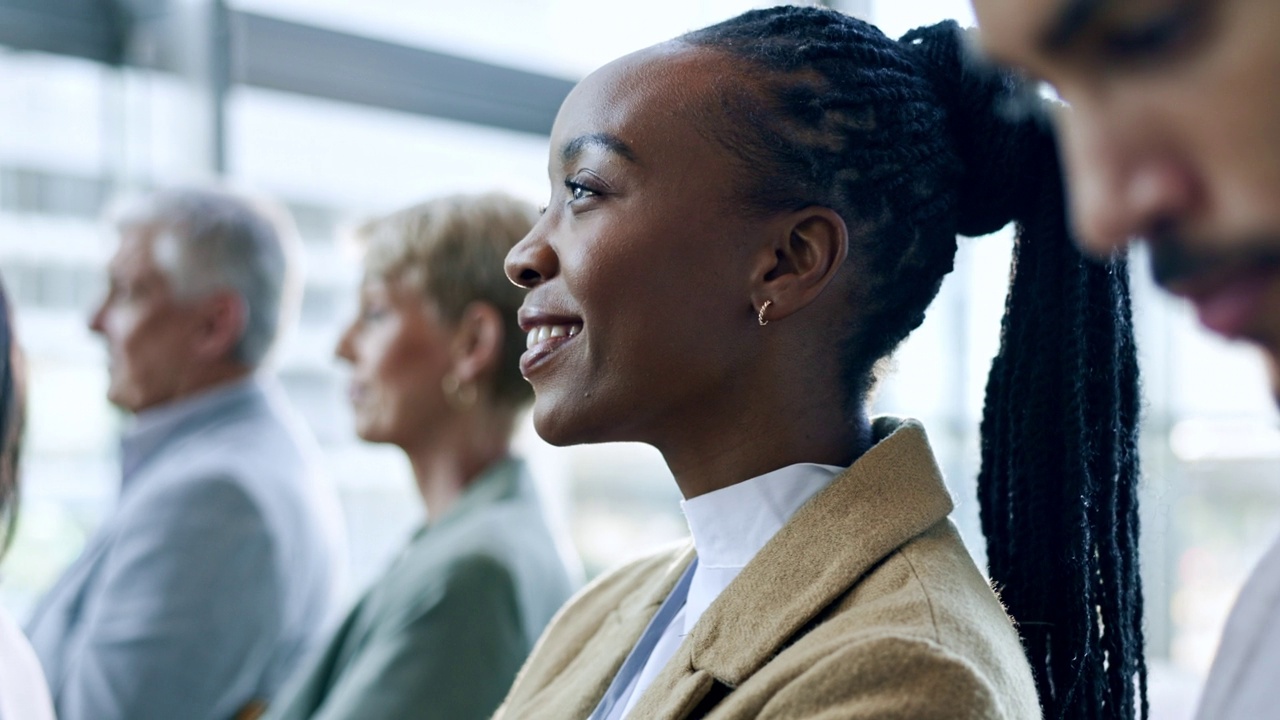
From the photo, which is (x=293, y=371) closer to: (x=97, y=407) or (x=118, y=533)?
(x=97, y=407)

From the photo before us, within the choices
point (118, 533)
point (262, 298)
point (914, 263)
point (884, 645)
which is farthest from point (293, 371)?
point (884, 645)

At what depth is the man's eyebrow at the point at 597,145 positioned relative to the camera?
46.8 inches

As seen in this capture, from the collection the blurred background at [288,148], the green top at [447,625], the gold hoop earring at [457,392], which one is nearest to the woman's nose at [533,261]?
the green top at [447,625]

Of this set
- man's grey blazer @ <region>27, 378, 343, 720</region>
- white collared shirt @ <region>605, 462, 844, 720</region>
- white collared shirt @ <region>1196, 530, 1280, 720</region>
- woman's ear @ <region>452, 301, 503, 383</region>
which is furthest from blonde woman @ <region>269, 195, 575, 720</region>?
white collared shirt @ <region>1196, 530, 1280, 720</region>

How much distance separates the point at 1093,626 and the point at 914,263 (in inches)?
15.4

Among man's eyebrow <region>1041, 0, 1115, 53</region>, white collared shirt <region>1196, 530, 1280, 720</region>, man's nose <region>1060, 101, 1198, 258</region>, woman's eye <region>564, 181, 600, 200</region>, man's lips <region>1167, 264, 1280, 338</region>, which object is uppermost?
man's eyebrow <region>1041, 0, 1115, 53</region>

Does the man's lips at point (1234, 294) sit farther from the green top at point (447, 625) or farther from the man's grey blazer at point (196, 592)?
the man's grey blazer at point (196, 592)

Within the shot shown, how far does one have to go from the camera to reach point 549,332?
4.06ft

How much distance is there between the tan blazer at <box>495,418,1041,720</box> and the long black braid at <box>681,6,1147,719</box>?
0.14 metres

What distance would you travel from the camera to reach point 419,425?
221cm

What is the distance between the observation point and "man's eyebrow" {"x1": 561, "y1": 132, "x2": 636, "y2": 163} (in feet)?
3.90

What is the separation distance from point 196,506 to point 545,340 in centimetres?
121

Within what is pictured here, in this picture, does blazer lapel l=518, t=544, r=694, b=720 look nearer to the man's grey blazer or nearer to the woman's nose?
the woman's nose

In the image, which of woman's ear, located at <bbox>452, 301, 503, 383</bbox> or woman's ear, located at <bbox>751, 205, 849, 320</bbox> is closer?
woman's ear, located at <bbox>751, 205, 849, 320</bbox>
